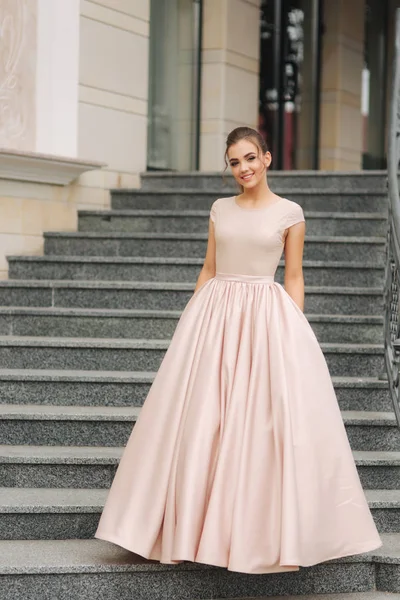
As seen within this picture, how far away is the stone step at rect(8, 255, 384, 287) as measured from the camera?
6191 millimetres

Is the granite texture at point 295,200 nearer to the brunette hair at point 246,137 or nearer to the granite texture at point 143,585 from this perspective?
the brunette hair at point 246,137

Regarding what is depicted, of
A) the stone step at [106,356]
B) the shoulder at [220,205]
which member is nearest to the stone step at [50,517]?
the stone step at [106,356]

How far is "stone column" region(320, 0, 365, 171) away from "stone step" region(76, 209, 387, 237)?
3.98m

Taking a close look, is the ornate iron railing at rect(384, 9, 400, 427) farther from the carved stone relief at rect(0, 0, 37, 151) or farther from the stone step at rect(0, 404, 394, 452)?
the carved stone relief at rect(0, 0, 37, 151)

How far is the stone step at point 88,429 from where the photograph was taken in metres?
4.93

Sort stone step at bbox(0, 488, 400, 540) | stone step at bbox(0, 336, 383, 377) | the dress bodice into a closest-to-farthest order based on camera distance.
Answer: the dress bodice < stone step at bbox(0, 488, 400, 540) < stone step at bbox(0, 336, 383, 377)

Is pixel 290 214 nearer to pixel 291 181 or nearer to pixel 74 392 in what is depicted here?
pixel 74 392

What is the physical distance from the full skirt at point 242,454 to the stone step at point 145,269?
2.29 metres

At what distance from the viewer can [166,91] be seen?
8672 mm

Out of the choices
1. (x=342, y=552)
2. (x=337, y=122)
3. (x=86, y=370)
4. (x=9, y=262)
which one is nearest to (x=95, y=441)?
(x=86, y=370)

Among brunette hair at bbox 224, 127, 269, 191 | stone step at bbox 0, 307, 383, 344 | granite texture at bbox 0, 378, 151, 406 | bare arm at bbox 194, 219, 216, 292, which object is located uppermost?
brunette hair at bbox 224, 127, 269, 191

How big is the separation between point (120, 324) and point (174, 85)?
3.40 metres

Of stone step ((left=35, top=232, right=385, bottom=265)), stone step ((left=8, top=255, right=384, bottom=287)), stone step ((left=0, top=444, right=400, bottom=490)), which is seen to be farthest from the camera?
stone step ((left=35, top=232, right=385, bottom=265))

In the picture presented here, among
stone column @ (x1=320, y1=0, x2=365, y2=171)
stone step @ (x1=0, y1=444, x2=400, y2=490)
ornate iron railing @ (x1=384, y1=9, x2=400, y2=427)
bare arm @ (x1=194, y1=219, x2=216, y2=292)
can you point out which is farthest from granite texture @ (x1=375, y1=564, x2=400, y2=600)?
stone column @ (x1=320, y1=0, x2=365, y2=171)
